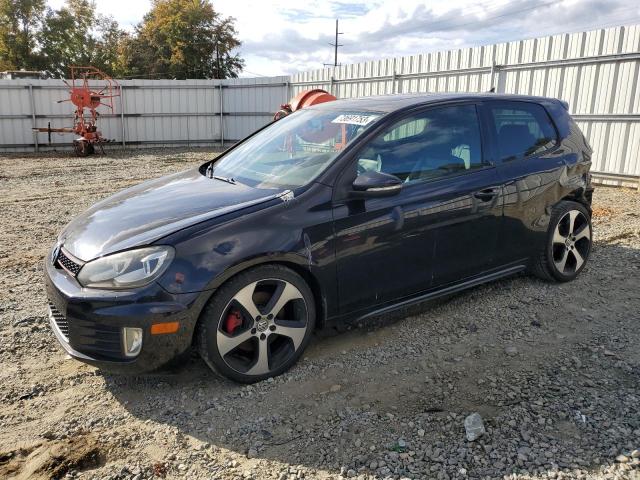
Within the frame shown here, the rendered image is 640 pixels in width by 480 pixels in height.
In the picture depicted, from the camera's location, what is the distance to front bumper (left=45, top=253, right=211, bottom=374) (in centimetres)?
281

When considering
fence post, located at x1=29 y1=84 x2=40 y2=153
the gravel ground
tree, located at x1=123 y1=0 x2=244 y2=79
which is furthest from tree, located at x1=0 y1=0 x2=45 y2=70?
the gravel ground

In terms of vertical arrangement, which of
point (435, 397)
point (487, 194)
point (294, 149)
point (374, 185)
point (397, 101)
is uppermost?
point (397, 101)

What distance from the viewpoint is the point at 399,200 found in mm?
3541

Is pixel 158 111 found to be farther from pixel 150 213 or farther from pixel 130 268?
pixel 130 268

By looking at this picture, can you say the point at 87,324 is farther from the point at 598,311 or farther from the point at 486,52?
the point at 486,52

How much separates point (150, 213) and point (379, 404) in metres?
1.78

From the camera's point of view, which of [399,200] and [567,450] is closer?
[567,450]

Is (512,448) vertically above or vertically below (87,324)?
below

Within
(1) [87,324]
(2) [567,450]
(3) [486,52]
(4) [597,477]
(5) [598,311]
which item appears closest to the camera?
(4) [597,477]

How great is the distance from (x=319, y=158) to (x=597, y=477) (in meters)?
2.34

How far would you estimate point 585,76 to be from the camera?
10.0m

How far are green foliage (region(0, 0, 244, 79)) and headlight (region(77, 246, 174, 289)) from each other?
36368 mm

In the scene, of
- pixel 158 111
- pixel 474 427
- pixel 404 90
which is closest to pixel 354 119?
pixel 474 427

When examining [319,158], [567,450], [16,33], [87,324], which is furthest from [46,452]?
[16,33]
